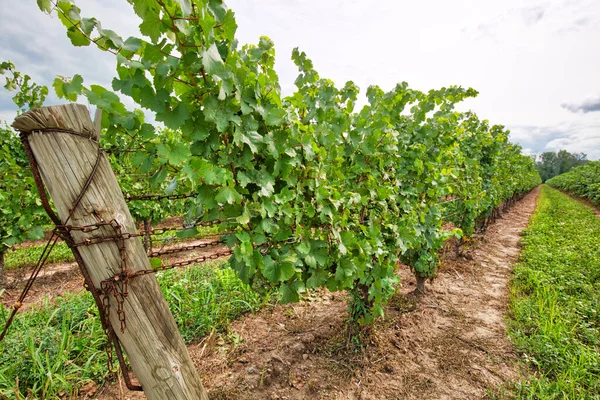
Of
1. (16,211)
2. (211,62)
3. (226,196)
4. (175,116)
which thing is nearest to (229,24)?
(211,62)

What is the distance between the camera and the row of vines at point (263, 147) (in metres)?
1.28

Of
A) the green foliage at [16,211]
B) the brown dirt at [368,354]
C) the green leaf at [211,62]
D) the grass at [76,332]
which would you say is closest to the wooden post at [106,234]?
the green leaf at [211,62]

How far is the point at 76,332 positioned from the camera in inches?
157

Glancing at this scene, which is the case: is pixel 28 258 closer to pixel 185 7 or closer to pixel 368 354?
pixel 368 354

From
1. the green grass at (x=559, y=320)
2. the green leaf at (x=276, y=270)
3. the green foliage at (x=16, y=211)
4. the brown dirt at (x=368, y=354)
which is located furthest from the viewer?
the green foliage at (x=16, y=211)

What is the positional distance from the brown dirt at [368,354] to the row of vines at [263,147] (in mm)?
608

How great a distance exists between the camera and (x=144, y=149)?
156cm

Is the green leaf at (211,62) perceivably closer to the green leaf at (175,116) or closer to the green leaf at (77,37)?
the green leaf at (175,116)

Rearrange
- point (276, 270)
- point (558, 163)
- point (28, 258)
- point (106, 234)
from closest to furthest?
1. point (106, 234)
2. point (276, 270)
3. point (28, 258)
4. point (558, 163)

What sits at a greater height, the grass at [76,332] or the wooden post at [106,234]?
the wooden post at [106,234]

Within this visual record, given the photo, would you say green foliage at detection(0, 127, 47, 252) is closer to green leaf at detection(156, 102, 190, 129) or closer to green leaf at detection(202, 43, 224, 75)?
green leaf at detection(156, 102, 190, 129)

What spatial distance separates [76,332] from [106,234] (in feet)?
13.0

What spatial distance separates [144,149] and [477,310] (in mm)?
4808

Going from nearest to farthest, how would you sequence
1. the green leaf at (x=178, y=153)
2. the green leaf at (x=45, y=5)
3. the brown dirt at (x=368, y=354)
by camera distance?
the green leaf at (x=45, y=5), the green leaf at (x=178, y=153), the brown dirt at (x=368, y=354)
